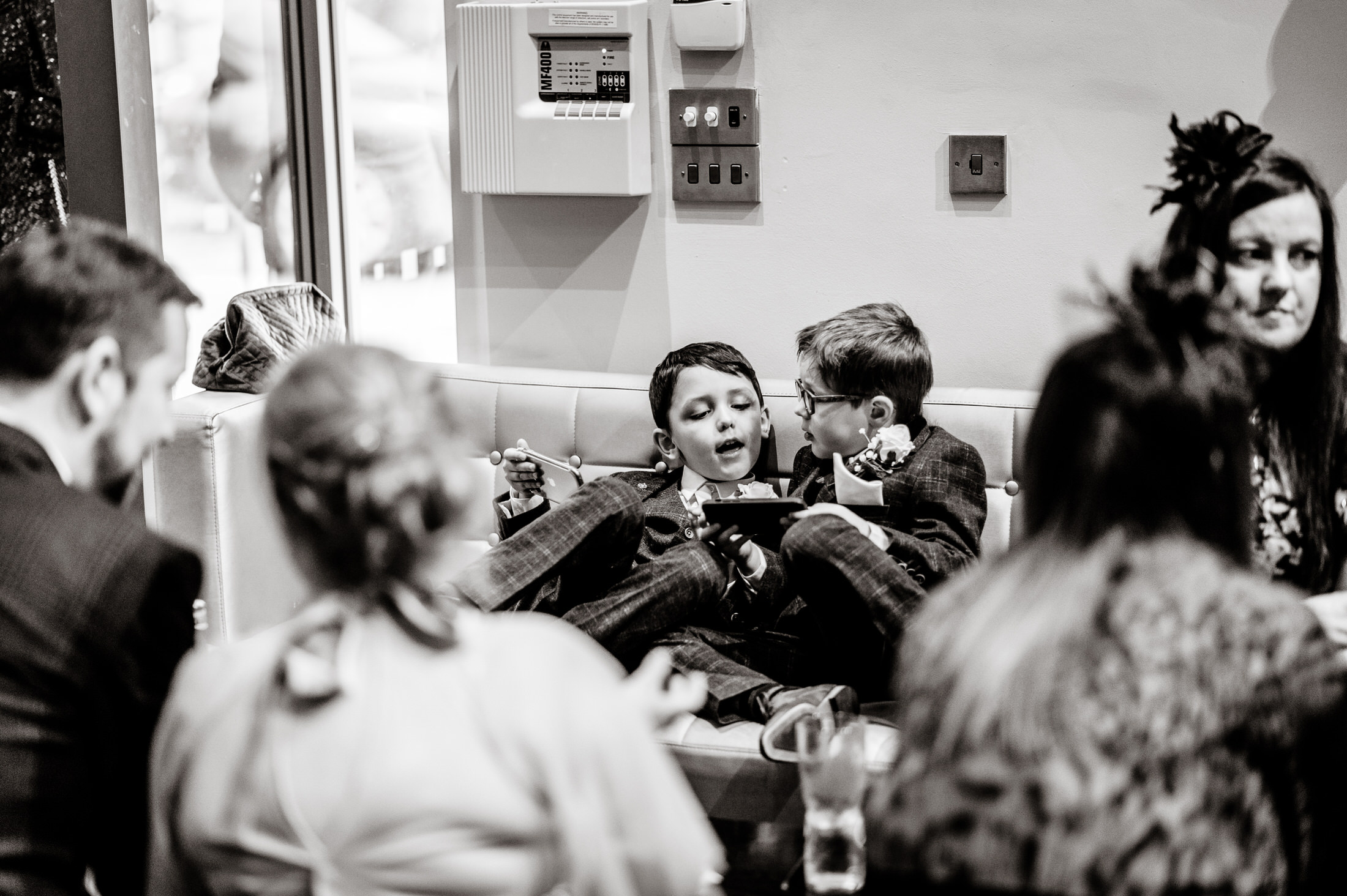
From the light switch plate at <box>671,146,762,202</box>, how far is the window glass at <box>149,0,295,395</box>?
1.06 metres

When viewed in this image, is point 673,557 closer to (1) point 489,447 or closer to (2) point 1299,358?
(1) point 489,447

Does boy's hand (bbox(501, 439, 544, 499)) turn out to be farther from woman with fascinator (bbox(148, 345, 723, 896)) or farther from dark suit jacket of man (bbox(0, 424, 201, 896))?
woman with fascinator (bbox(148, 345, 723, 896))

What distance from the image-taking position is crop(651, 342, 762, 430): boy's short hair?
267 cm

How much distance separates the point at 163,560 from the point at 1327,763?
109 cm

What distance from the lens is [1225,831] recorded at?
3.42 feet

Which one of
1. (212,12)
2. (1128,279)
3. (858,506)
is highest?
(212,12)

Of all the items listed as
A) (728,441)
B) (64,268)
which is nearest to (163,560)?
(64,268)

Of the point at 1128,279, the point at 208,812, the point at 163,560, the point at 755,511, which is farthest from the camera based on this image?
the point at 755,511

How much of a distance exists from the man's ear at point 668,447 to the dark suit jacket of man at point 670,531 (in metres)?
0.02

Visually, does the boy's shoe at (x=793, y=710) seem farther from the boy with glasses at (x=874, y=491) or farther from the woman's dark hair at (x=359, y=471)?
the woman's dark hair at (x=359, y=471)

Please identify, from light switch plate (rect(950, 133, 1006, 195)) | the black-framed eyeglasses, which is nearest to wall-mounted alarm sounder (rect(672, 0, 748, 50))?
light switch plate (rect(950, 133, 1006, 195))

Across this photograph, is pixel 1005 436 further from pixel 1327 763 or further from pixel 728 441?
pixel 1327 763

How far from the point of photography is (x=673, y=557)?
236 centimetres

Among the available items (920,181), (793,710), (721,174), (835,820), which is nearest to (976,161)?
(920,181)
